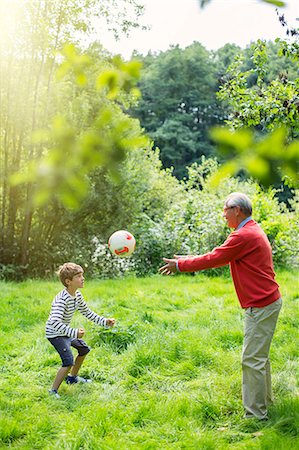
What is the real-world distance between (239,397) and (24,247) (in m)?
7.35

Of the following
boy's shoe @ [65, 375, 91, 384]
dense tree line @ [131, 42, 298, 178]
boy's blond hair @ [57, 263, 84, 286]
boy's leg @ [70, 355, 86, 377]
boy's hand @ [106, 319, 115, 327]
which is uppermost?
dense tree line @ [131, 42, 298, 178]

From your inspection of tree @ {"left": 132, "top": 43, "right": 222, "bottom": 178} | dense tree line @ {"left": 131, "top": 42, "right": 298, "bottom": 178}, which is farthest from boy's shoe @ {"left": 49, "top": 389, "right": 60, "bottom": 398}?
dense tree line @ {"left": 131, "top": 42, "right": 298, "bottom": 178}

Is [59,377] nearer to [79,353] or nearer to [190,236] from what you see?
[79,353]

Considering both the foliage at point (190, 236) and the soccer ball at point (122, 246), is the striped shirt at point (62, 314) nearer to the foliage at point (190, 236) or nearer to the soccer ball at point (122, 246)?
the soccer ball at point (122, 246)

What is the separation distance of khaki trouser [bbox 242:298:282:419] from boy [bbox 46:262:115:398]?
129 cm

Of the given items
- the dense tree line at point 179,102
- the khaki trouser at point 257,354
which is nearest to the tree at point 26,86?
the khaki trouser at point 257,354

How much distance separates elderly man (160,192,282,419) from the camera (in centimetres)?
383

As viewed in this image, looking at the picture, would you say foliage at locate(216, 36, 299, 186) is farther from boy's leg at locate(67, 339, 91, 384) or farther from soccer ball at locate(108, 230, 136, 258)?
boy's leg at locate(67, 339, 91, 384)

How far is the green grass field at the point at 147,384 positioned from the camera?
3.60m

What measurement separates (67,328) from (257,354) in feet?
4.97

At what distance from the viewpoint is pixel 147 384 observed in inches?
180

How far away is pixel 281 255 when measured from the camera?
10.8 m

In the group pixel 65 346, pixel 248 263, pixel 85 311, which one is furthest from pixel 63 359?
pixel 248 263

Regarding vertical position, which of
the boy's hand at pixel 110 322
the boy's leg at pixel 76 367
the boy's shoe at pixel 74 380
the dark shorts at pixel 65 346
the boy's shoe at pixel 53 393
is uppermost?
the boy's hand at pixel 110 322
